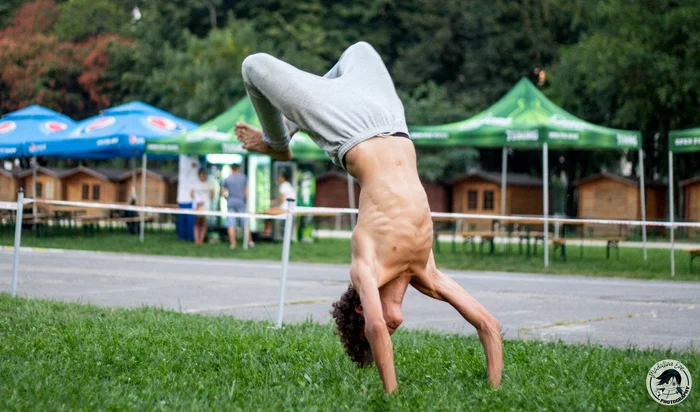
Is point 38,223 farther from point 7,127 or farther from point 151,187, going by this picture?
point 151,187

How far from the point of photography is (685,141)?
17312 millimetres

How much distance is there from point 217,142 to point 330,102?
57.9ft

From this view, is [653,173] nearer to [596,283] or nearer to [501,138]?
[501,138]

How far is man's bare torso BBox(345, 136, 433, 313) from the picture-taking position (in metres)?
5.10

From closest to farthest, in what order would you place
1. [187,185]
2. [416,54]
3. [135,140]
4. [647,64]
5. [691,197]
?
1. [135,140]
2. [187,185]
3. [647,64]
4. [691,197]
5. [416,54]

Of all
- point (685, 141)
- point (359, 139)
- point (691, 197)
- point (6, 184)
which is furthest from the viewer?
point (6, 184)

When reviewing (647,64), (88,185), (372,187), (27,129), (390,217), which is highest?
(647,64)

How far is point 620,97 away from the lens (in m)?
34.2

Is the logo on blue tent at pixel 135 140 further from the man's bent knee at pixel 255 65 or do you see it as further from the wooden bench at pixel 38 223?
the man's bent knee at pixel 255 65

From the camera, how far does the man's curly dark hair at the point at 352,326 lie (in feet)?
18.2

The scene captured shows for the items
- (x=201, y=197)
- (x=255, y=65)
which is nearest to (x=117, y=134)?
(x=201, y=197)

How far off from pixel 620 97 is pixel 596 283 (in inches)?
820

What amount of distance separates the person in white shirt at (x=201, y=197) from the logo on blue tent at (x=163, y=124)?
5.22 feet

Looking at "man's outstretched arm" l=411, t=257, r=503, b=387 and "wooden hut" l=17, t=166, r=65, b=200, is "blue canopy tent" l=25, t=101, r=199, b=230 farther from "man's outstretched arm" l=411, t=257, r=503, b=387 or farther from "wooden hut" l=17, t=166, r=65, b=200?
"wooden hut" l=17, t=166, r=65, b=200
